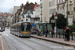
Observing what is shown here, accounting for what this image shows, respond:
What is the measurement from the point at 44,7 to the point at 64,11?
14692 millimetres

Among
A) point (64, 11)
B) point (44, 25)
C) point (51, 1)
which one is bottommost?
point (44, 25)

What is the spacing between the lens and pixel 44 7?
206ft

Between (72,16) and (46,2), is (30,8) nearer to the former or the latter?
(46,2)

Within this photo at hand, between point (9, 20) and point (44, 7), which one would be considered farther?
point (9, 20)

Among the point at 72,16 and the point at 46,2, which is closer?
the point at 72,16

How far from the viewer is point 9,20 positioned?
19462 centimetres

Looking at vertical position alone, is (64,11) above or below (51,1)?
below

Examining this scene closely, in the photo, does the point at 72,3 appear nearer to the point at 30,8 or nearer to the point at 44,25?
the point at 44,25

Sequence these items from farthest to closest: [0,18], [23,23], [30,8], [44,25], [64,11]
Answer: [0,18] < [30,8] < [64,11] < [44,25] < [23,23]

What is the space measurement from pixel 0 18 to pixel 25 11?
9107 cm

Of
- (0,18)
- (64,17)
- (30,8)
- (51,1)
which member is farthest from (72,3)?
(0,18)

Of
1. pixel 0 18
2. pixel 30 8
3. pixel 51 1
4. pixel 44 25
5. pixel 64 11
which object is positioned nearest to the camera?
pixel 44 25

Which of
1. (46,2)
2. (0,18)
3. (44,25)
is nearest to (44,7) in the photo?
(46,2)

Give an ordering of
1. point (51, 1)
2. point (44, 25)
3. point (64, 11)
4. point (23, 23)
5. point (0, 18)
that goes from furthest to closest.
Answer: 1. point (0, 18)
2. point (51, 1)
3. point (64, 11)
4. point (44, 25)
5. point (23, 23)
